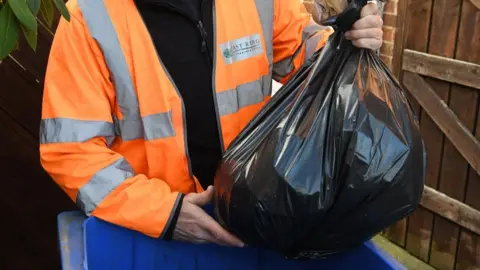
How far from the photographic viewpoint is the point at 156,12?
1.47m

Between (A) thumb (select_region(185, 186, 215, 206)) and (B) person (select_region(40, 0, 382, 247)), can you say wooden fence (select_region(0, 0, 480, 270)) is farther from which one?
(A) thumb (select_region(185, 186, 215, 206))

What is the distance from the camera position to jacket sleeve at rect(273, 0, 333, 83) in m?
1.63

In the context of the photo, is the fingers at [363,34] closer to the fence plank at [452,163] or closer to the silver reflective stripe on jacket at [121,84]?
the silver reflective stripe on jacket at [121,84]

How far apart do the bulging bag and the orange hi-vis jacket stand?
20cm

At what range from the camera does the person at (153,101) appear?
1350 mm

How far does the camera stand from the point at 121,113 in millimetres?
1418

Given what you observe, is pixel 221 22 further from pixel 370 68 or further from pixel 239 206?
pixel 239 206

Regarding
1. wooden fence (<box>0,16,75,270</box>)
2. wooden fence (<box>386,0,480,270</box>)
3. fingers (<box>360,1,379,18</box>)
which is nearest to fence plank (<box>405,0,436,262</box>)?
wooden fence (<box>386,0,480,270</box>)

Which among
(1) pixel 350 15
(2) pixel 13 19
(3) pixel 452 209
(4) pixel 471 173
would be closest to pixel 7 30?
(2) pixel 13 19

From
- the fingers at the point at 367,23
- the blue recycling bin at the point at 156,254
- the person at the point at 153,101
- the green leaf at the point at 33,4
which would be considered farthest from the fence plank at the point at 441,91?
the green leaf at the point at 33,4

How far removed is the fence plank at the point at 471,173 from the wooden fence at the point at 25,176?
1.89 metres

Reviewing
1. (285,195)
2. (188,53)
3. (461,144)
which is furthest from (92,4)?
(461,144)

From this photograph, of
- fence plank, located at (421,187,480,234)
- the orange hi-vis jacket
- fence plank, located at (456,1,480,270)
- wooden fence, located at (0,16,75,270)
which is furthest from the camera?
fence plank, located at (421,187,480,234)

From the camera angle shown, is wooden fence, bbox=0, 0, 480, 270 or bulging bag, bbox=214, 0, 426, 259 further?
wooden fence, bbox=0, 0, 480, 270
